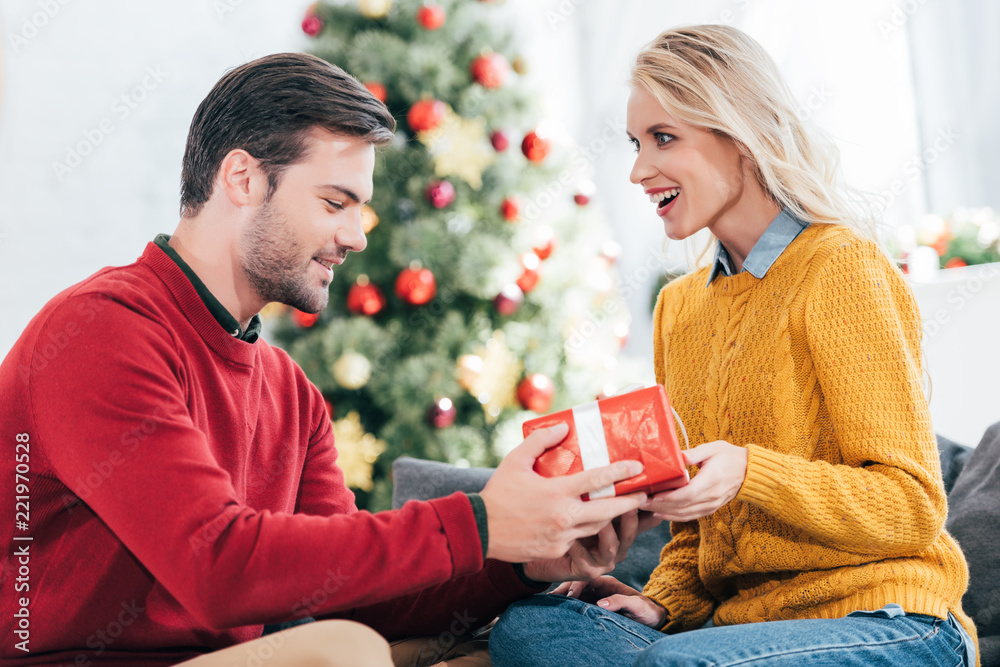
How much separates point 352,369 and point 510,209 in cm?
75

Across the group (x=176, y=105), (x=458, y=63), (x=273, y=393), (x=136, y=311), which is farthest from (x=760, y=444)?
(x=176, y=105)

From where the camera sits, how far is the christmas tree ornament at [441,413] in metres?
2.45

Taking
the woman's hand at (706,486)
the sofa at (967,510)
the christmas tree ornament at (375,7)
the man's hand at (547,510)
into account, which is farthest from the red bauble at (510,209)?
the man's hand at (547,510)

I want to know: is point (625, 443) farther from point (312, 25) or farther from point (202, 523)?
point (312, 25)

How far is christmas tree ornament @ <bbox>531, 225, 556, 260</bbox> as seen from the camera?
8.73 feet

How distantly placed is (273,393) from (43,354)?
392mm

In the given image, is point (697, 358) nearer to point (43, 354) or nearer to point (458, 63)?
point (43, 354)

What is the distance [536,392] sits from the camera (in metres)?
2.56

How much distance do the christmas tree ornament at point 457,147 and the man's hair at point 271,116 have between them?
4.19 feet

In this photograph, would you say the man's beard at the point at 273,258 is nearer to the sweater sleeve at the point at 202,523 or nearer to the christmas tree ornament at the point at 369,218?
the sweater sleeve at the point at 202,523

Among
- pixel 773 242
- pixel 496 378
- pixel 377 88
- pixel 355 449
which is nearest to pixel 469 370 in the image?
pixel 496 378

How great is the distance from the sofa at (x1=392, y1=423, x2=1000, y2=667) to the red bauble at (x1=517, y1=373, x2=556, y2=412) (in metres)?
0.76

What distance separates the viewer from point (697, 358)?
136 centimetres

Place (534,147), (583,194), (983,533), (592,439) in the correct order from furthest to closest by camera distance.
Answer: (583,194)
(534,147)
(983,533)
(592,439)
